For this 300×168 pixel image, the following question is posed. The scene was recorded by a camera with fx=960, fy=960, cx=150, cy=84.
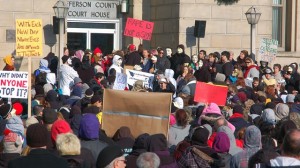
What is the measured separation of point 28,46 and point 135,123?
3339mm

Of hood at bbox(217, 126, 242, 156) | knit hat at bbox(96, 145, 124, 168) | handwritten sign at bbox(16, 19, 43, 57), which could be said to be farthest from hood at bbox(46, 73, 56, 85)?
knit hat at bbox(96, 145, 124, 168)

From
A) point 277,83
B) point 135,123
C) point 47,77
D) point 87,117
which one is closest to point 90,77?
point 47,77

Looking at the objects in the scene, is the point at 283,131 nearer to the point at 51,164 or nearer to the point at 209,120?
the point at 209,120

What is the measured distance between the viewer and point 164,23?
92.4ft

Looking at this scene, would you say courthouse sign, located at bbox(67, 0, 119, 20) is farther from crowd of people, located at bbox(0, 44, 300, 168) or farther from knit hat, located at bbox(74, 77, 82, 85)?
knit hat, located at bbox(74, 77, 82, 85)

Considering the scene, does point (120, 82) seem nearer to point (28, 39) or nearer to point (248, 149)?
point (28, 39)

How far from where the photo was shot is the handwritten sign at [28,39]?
53.3 ft

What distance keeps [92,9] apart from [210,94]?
12.8 m

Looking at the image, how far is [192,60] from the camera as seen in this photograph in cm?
2392

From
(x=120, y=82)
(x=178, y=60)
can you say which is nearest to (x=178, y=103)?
(x=120, y=82)

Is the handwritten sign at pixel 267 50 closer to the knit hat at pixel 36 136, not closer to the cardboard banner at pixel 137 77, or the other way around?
the cardboard banner at pixel 137 77

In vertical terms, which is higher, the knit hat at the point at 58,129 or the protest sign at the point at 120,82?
the protest sign at the point at 120,82

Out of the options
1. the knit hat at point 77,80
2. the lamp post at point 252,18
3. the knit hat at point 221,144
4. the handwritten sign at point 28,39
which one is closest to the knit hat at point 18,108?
the handwritten sign at point 28,39

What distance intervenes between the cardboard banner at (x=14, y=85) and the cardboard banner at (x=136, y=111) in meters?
2.10
